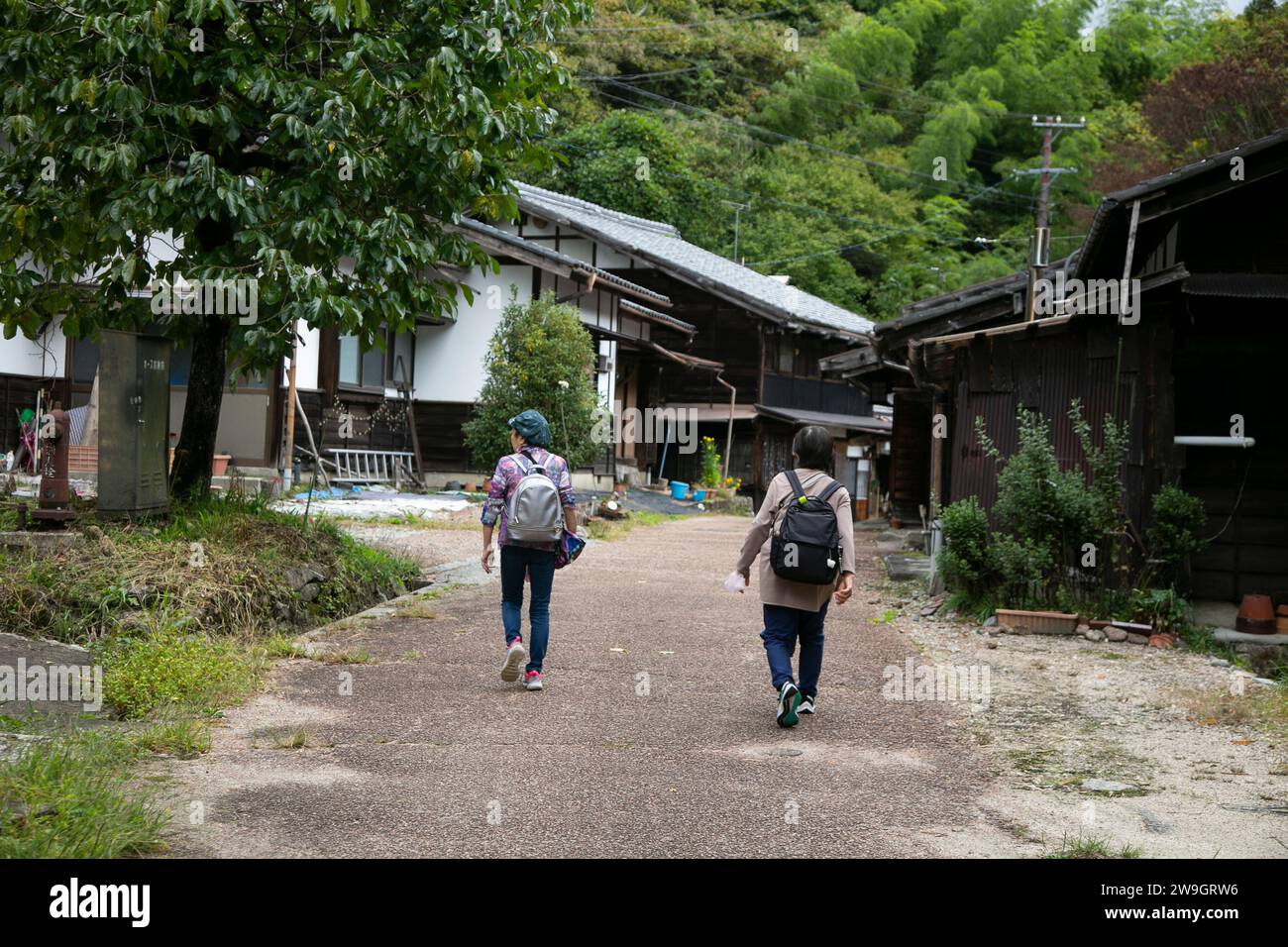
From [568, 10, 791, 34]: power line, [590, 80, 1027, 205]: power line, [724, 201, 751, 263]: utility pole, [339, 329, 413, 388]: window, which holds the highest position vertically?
[568, 10, 791, 34]: power line

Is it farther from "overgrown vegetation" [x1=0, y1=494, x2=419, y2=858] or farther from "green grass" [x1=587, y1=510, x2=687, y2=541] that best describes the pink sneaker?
"green grass" [x1=587, y1=510, x2=687, y2=541]

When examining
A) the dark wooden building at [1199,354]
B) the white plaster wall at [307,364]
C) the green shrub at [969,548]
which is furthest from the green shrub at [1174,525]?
the white plaster wall at [307,364]

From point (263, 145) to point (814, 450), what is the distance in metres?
5.49

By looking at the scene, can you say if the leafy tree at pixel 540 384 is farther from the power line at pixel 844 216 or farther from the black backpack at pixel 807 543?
the power line at pixel 844 216

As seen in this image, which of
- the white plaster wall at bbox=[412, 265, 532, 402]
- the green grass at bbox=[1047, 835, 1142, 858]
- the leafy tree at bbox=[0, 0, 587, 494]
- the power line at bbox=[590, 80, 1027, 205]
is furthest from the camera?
the power line at bbox=[590, 80, 1027, 205]

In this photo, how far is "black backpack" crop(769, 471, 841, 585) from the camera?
6410 millimetres

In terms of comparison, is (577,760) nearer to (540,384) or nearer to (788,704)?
(788,704)

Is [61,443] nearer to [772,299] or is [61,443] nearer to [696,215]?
[772,299]

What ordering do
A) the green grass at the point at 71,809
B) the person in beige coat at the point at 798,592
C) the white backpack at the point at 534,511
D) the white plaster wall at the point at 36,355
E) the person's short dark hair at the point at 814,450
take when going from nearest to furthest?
the green grass at the point at 71,809 < the person in beige coat at the point at 798,592 < the person's short dark hair at the point at 814,450 < the white backpack at the point at 534,511 < the white plaster wall at the point at 36,355

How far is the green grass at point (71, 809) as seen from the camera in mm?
3788

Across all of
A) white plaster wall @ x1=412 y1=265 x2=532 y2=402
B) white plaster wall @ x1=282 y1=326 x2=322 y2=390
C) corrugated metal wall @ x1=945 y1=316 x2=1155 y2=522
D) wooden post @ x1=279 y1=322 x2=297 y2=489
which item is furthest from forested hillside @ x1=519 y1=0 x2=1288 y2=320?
corrugated metal wall @ x1=945 y1=316 x2=1155 y2=522

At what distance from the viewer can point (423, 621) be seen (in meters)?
9.57

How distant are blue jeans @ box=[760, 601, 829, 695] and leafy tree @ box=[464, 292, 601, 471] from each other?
46.2ft
